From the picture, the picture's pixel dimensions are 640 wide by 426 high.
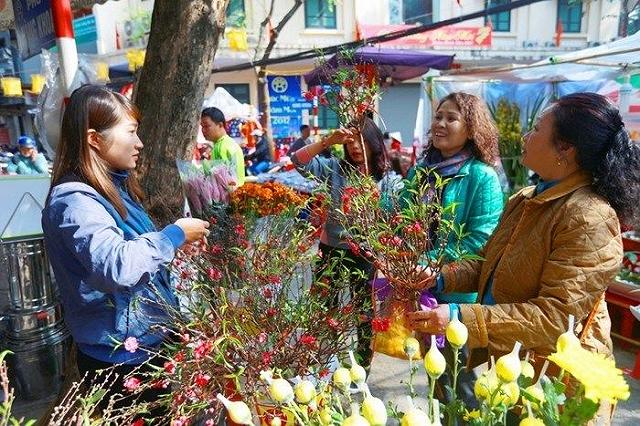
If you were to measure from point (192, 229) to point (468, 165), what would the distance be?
3.64 ft

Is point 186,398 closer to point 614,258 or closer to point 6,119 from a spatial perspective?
point 614,258

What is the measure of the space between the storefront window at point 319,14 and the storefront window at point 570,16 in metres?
8.41

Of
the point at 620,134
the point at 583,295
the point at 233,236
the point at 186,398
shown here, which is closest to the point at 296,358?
the point at 186,398

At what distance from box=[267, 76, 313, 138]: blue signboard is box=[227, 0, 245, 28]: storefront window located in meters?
2.13

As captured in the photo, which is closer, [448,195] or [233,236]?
[233,236]

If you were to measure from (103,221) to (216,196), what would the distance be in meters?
0.59

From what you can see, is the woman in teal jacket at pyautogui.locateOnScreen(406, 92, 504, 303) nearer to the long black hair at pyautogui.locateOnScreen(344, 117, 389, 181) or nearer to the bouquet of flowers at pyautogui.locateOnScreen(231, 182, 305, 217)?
the long black hair at pyautogui.locateOnScreen(344, 117, 389, 181)

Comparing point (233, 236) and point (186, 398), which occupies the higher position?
point (233, 236)

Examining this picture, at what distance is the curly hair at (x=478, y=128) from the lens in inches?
71.6

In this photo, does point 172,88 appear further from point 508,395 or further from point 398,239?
point 508,395

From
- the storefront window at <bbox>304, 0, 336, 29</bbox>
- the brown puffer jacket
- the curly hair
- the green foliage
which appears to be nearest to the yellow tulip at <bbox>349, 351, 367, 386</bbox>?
the brown puffer jacket

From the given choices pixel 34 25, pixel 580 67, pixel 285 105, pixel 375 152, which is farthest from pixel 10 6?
pixel 285 105

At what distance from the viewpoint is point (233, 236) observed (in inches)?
60.1

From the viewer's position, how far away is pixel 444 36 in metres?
15.1
